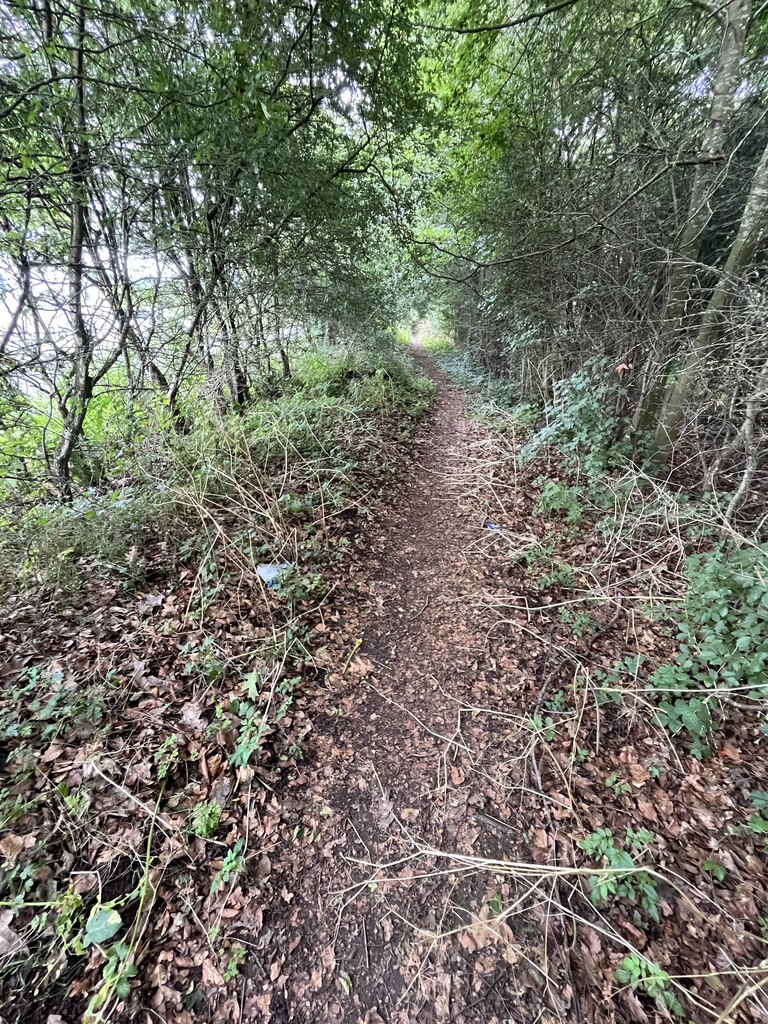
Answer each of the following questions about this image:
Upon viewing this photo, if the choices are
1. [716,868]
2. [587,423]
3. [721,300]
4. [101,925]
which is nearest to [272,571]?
[101,925]

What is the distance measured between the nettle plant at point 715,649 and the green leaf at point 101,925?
3050 millimetres

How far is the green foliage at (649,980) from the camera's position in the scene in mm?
1541

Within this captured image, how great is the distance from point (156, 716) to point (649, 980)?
107 inches

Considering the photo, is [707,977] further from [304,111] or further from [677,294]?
[304,111]

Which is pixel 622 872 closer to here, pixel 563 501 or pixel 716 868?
pixel 716 868

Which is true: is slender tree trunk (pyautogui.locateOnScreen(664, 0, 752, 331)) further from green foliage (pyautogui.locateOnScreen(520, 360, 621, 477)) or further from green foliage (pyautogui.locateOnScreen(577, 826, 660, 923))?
green foliage (pyautogui.locateOnScreen(577, 826, 660, 923))

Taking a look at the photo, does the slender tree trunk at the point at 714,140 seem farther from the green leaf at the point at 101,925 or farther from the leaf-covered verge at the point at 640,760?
the green leaf at the point at 101,925

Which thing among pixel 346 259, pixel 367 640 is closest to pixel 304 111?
pixel 346 259

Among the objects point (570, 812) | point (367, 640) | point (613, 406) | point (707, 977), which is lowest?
point (707, 977)

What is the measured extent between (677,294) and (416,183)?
415cm

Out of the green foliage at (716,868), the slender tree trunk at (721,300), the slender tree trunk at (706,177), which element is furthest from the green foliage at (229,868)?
the slender tree trunk at (706,177)

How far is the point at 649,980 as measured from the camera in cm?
158

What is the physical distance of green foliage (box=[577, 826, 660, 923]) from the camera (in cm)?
181

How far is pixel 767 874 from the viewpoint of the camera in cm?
185
